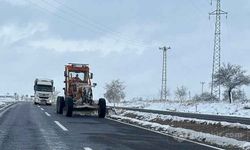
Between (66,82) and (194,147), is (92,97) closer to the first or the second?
(66,82)

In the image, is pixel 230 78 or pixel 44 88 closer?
pixel 44 88

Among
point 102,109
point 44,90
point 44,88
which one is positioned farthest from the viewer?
point 44,88

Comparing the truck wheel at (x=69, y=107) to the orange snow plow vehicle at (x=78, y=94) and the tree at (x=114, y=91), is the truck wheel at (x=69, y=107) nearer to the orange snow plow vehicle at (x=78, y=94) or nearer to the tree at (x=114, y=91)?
the orange snow plow vehicle at (x=78, y=94)

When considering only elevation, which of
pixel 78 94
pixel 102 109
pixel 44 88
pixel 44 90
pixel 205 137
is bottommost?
pixel 205 137

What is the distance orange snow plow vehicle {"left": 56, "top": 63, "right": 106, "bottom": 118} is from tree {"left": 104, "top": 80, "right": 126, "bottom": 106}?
6443 centimetres

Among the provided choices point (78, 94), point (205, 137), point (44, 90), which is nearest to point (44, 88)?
point (44, 90)

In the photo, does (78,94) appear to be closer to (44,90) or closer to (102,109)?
(102,109)

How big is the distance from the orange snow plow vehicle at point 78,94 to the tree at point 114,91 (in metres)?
64.4

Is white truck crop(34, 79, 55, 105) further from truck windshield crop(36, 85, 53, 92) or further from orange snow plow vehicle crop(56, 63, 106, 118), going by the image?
orange snow plow vehicle crop(56, 63, 106, 118)

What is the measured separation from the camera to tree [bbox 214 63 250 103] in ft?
255

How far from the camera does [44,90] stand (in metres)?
62.6

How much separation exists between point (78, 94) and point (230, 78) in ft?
167

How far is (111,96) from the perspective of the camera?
3922 inches

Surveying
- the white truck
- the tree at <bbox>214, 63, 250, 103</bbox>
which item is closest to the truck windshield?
the white truck
